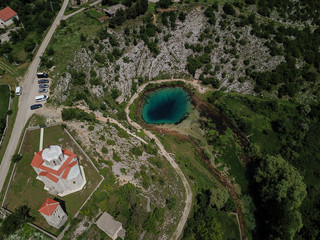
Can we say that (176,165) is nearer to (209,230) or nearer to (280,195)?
(209,230)

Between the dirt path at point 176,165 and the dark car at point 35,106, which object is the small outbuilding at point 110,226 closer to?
the dirt path at point 176,165

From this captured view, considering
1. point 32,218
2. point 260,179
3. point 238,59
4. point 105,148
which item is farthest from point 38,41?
point 260,179

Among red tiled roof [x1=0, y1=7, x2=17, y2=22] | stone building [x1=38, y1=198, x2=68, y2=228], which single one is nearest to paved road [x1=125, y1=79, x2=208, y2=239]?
stone building [x1=38, y1=198, x2=68, y2=228]

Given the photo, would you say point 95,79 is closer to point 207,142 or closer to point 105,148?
point 105,148

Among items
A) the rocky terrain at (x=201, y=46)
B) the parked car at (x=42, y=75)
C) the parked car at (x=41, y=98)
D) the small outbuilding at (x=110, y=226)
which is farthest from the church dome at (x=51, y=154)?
the rocky terrain at (x=201, y=46)

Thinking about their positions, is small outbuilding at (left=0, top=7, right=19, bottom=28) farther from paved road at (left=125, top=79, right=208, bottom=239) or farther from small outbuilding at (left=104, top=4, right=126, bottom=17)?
paved road at (left=125, top=79, right=208, bottom=239)

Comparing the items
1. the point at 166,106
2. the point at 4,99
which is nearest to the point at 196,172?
the point at 166,106
